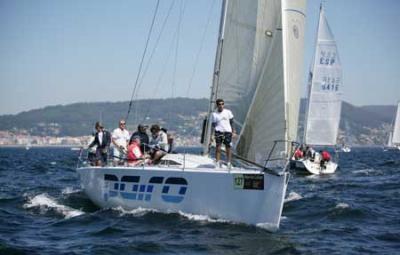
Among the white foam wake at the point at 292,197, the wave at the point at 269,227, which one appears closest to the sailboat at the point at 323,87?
the white foam wake at the point at 292,197

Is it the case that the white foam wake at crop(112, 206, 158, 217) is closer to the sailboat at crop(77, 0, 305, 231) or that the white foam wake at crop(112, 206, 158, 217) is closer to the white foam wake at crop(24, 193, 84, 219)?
the sailboat at crop(77, 0, 305, 231)

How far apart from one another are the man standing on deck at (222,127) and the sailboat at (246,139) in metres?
0.32

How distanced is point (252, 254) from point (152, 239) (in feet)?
6.94

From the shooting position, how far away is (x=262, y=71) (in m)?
14.9

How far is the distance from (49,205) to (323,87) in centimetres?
2579

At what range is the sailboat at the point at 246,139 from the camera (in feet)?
45.5

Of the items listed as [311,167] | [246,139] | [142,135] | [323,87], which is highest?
[323,87]

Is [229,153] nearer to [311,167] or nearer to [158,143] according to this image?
[158,143]

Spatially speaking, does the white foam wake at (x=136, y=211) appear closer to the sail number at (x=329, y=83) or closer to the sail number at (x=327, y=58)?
the sail number at (x=329, y=83)

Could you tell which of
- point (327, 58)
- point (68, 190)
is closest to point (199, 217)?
point (68, 190)

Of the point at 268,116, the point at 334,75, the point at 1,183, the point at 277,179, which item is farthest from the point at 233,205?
the point at 334,75

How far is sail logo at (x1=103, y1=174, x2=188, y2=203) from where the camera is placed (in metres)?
14.7

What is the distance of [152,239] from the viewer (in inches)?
505

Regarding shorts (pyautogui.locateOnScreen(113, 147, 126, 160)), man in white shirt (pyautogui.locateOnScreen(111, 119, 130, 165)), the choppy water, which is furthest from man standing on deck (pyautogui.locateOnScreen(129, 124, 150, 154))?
the choppy water
